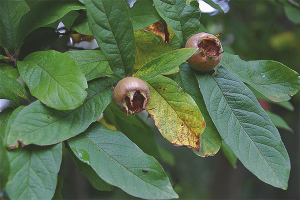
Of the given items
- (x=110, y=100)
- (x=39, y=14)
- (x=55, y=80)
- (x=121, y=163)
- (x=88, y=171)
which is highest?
(x=39, y=14)

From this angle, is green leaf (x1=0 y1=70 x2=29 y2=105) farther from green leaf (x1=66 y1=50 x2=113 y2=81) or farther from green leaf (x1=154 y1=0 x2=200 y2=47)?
green leaf (x1=154 y1=0 x2=200 y2=47)

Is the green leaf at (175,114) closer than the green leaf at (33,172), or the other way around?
the green leaf at (33,172)

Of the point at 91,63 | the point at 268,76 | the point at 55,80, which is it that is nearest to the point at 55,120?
the point at 55,80

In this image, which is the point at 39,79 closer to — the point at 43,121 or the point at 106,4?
the point at 43,121

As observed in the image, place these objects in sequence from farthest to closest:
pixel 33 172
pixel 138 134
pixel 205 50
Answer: pixel 138 134 → pixel 205 50 → pixel 33 172

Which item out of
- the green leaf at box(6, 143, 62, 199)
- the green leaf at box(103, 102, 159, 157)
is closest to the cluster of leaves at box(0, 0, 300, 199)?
the green leaf at box(6, 143, 62, 199)

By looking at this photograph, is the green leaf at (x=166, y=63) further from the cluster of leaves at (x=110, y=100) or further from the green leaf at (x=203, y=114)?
the green leaf at (x=203, y=114)

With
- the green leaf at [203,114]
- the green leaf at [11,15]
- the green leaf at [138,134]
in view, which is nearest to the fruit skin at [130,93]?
the green leaf at [203,114]

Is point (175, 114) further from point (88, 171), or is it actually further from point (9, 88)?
point (9, 88)
